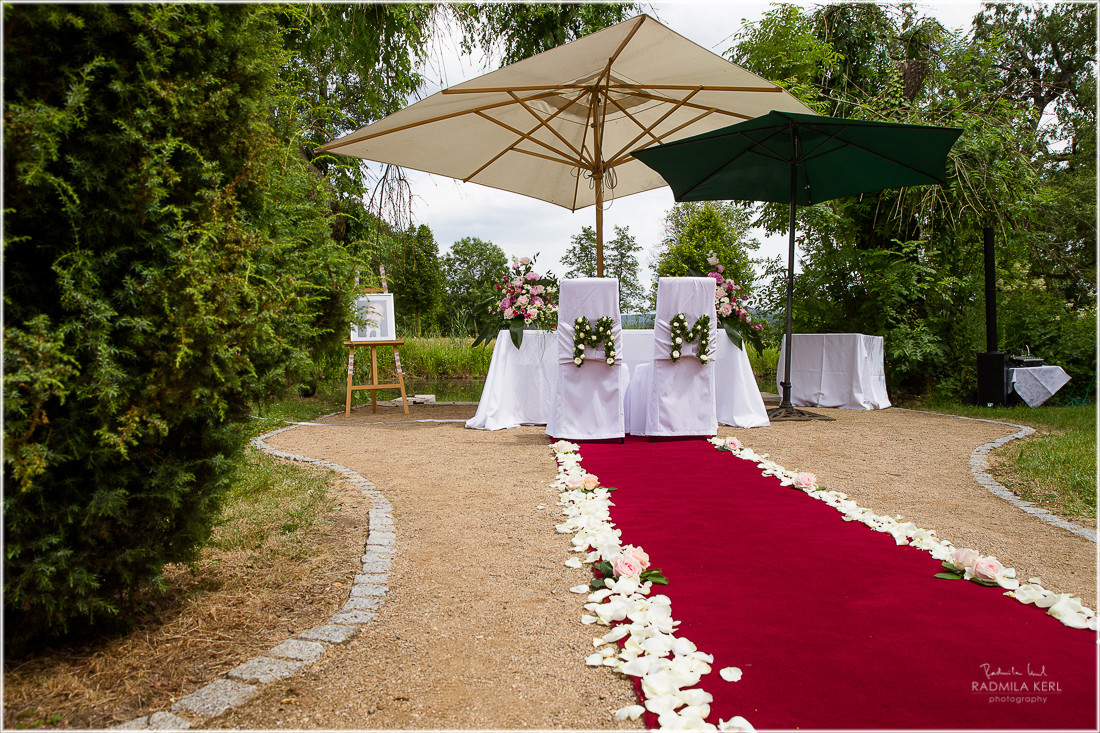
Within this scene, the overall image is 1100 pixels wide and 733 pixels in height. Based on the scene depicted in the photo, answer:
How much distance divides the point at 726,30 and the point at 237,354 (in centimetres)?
1036

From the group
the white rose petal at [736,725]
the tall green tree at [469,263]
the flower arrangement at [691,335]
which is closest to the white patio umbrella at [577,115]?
the flower arrangement at [691,335]

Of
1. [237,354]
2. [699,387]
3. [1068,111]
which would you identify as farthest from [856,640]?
[1068,111]

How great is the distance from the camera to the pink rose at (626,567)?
2.20 meters

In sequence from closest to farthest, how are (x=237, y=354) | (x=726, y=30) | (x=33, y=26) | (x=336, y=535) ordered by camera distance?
(x=33, y=26) < (x=237, y=354) < (x=336, y=535) < (x=726, y=30)

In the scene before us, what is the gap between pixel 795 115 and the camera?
5340mm

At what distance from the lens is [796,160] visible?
6359mm

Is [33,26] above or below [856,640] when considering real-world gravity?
above

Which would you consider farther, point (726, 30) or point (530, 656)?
point (726, 30)

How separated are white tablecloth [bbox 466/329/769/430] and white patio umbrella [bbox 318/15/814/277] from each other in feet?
3.62

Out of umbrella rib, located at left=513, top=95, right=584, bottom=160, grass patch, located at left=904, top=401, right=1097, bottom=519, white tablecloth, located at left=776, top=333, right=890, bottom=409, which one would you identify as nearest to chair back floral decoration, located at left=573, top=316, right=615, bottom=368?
umbrella rib, located at left=513, top=95, right=584, bottom=160

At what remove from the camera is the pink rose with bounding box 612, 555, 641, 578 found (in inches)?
86.7

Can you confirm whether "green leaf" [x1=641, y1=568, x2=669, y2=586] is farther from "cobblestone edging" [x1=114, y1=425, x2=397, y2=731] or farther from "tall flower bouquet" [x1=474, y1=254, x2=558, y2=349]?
"tall flower bouquet" [x1=474, y1=254, x2=558, y2=349]

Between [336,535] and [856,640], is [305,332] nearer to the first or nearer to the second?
[336,535]

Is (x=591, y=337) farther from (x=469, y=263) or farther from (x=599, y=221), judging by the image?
(x=469, y=263)
